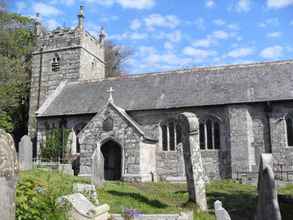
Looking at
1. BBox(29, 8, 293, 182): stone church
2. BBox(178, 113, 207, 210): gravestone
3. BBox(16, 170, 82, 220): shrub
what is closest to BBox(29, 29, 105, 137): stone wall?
BBox(29, 8, 293, 182): stone church

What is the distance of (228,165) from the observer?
19.9m

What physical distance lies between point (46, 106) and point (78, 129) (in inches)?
143

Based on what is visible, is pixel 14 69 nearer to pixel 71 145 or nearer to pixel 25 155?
pixel 71 145

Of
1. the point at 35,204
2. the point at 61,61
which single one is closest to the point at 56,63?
the point at 61,61

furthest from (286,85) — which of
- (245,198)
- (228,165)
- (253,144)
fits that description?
(245,198)

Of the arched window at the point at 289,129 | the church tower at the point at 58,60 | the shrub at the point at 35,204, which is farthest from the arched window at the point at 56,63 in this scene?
the shrub at the point at 35,204

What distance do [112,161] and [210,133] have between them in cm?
648

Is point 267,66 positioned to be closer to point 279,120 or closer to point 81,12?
point 279,120

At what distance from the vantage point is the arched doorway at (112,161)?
837 inches

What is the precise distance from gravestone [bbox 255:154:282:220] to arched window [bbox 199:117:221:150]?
1536 centimetres

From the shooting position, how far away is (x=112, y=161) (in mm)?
21438

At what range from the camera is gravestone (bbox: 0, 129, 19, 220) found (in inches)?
188

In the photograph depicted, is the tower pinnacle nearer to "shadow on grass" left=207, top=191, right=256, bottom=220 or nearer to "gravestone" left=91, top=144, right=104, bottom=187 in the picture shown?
"gravestone" left=91, top=144, right=104, bottom=187

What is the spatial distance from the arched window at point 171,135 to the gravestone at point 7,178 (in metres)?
17.0
